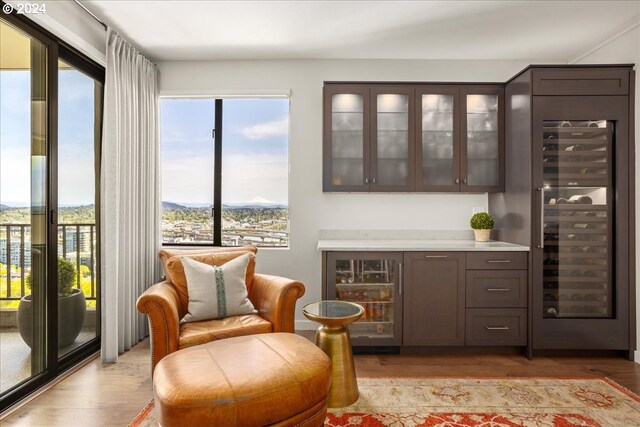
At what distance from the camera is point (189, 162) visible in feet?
12.5

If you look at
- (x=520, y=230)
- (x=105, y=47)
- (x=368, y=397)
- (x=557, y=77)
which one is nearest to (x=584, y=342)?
(x=520, y=230)

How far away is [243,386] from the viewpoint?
1550mm

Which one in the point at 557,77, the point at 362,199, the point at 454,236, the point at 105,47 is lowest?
the point at 454,236

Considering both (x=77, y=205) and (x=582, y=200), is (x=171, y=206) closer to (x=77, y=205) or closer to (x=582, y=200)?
(x=77, y=205)

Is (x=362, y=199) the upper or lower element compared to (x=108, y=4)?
lower

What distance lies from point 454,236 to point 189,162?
8.91 feet

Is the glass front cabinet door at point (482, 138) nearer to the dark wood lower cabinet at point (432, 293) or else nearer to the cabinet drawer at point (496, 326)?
the dark wood lower cabinet at point (432, 293)

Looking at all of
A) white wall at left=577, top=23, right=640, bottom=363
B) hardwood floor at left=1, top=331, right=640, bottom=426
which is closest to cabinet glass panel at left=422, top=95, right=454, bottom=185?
white wall at left=577, top=23, right=640, bottom=363

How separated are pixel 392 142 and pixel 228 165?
1.62 meters

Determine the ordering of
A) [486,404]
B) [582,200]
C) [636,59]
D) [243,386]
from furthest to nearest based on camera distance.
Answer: [582,200], [636,59], [486,404], [243,386]

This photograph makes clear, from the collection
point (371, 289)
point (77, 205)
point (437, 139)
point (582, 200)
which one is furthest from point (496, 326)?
point (77, 205)

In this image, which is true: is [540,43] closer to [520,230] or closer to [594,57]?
[594,57]

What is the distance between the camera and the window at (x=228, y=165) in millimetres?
3812

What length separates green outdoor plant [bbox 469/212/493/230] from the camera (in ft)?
11.4
